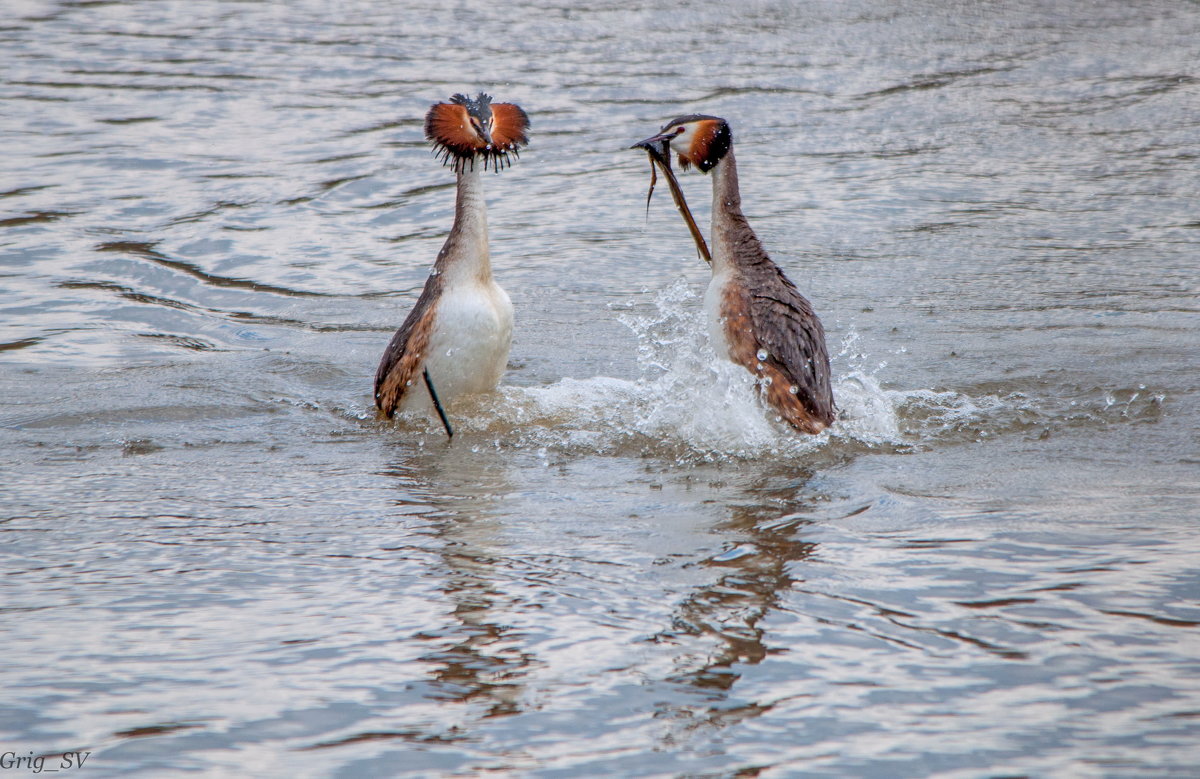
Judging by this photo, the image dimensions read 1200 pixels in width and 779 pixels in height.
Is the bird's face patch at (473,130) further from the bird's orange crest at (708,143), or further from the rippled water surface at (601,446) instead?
the rippled water surface at (601,446)

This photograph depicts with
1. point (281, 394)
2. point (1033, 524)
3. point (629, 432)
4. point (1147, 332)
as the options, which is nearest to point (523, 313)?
point (281, 394)

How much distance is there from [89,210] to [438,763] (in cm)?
921

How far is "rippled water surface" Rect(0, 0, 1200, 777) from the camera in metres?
3.50

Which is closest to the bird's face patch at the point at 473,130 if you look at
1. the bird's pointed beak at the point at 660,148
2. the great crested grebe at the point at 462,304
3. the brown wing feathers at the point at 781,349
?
the great crested grebe at the point at 462,304

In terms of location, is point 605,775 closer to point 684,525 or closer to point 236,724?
point 236,724

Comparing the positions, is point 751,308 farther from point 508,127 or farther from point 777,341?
point 508,127

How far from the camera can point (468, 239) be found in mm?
6844

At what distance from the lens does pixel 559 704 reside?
139 inches

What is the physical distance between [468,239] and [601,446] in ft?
4.63

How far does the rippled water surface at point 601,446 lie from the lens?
11.5 ft

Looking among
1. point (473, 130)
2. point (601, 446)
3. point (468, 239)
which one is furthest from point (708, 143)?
point (601, 446)

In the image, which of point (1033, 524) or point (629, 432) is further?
point (629, 432)

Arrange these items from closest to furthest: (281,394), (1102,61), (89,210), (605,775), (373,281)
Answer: (605,775)
(281,394)
(373,281)
(89,210)
(1102,61)

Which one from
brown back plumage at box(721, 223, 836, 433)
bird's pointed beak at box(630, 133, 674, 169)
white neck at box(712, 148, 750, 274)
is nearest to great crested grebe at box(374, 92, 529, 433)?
bird's pointed beak at box(630, 133, 674, 169)
